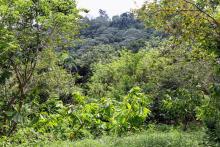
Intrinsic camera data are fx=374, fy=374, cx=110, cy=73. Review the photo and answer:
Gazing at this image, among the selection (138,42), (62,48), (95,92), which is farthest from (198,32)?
(138,42)

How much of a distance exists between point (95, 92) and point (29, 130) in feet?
52.6

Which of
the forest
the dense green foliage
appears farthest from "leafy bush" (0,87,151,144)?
the dense green foliage

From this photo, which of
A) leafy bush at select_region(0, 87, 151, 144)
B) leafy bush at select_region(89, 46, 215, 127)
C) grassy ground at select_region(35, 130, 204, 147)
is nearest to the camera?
grassy ground at select_region(35, 130, 204, 147)

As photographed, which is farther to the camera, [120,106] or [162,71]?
[162,71]

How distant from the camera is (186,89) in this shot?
13781 mm

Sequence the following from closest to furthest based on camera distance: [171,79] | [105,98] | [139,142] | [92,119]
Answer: [139,142] < [92,119] < [105,98] < [171,79]

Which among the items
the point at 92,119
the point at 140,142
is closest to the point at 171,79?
the point at 92,119

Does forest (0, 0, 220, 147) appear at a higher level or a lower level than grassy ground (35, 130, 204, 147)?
higher

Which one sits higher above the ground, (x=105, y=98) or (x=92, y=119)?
(x=105, y=98)

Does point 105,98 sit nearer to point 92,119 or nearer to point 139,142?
point 92,119

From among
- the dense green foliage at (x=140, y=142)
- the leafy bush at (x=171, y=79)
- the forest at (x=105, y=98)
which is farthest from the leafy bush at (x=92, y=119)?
the leafy bush at (x=171, y=79)

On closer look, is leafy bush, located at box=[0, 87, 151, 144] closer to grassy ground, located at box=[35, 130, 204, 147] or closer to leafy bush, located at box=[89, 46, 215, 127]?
grassy ground, located at box=[35, 130, 204, 147]

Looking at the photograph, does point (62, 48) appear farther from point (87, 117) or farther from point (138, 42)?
point (138, 42)

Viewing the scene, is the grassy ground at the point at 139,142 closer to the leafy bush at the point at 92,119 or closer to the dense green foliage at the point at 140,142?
the dense green foliage at the point at 140,142
